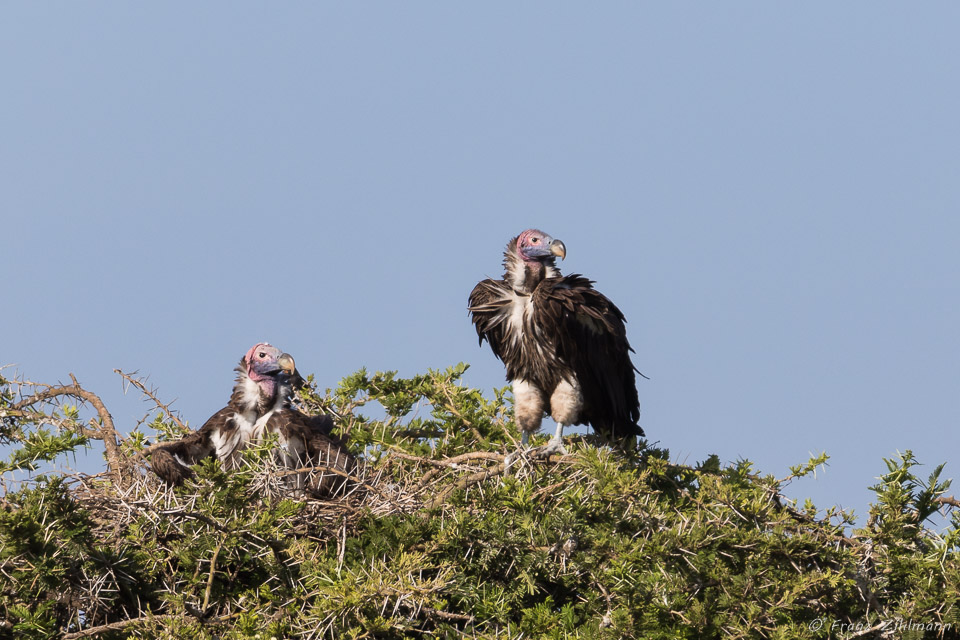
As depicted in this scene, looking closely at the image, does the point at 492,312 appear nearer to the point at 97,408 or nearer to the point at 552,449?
the point at 552,449

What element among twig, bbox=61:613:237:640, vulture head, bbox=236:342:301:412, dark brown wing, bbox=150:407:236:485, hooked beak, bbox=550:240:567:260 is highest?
hooked beak, bbox=550:240:567:260

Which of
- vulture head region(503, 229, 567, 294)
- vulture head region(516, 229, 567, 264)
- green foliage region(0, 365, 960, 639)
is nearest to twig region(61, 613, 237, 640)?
green foliage region(0, 365, 960, 639)

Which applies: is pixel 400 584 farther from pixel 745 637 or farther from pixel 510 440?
pixel 510 440

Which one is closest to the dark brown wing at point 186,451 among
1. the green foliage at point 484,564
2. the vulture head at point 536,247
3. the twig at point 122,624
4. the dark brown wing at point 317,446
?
the dark brown wing at point 317,446

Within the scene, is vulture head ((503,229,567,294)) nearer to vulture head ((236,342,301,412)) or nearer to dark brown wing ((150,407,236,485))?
vulture head ((236,342,301,412))

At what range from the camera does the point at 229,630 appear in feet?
15.9

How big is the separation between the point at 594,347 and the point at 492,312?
734 mm

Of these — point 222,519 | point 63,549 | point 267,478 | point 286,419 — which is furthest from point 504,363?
point 63,549

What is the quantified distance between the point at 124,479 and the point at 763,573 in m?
3.49

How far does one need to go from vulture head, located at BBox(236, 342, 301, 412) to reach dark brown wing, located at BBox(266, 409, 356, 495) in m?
0.16

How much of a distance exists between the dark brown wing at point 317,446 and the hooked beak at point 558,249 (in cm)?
177

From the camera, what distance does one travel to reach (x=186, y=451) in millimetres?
6652

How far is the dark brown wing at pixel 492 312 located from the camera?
24.5 feet

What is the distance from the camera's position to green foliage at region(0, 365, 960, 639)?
4.68 metres
